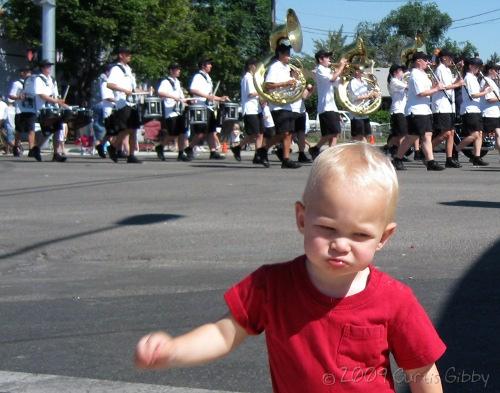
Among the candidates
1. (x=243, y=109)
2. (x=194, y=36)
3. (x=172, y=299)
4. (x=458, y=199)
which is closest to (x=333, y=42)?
(x=194, y=36)

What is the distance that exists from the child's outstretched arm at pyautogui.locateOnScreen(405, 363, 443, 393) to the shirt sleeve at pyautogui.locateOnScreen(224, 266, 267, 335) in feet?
1.39

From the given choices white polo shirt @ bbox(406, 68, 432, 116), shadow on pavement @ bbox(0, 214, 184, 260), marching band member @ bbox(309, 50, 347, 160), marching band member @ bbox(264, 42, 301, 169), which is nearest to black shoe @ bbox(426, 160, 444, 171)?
white polo shirt @ bbox(406, 68, 432, 116)

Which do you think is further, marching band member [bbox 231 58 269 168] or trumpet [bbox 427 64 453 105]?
marching band member [bbox 231 58 269 168]

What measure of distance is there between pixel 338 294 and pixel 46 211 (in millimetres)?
8249

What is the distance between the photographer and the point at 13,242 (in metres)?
8.91

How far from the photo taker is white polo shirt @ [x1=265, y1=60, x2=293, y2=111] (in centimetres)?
1630

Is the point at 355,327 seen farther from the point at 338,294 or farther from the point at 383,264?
the point at 383,264

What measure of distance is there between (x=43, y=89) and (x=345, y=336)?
1626 cm

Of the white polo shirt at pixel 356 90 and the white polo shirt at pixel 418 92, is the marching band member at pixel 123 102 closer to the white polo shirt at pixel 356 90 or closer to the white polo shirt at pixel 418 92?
the white polo shirt at pixel 356 90

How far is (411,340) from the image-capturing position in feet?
9.10

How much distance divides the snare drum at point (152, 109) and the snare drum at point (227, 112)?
1.44m

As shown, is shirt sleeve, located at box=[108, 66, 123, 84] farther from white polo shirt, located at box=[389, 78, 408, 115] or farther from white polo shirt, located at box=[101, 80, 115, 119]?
white polo shirt, located at box=[389, 78, 408, 115]

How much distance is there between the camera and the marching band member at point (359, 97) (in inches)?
701

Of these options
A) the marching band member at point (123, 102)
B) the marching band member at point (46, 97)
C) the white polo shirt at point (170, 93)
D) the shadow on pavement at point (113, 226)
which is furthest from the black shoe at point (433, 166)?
the marching band member at point (46, 97)
